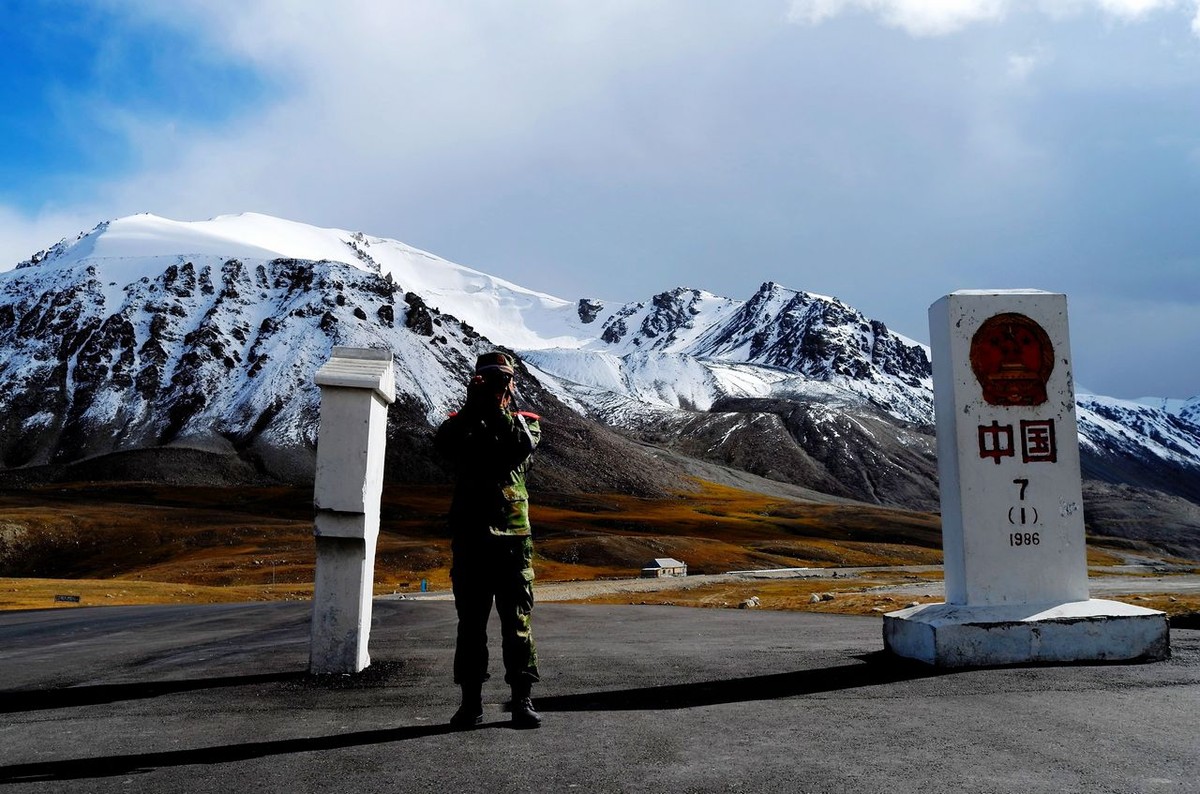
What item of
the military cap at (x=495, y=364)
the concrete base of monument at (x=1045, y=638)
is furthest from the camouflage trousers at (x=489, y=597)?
the concrete base of monument at (x=1045, y=638)

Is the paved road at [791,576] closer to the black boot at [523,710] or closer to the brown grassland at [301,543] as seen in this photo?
the brown grassland at [301,543]

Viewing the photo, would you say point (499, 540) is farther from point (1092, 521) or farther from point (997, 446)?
point (1092, 521)

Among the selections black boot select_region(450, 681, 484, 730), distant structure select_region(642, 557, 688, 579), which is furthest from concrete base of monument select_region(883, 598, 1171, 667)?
distant structure select_region(642, 557, 688, 579)

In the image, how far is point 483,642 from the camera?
6.74 m

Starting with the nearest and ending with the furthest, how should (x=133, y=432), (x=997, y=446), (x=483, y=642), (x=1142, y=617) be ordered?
(x=483, y=642) < (x=1142, y=617) < (x=997, y=446) < (x=133, y=432)

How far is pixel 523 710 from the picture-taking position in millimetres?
6574

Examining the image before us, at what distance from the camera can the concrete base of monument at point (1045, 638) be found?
29.1 ft

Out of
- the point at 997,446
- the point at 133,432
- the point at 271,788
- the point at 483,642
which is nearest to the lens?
the point at 271,788

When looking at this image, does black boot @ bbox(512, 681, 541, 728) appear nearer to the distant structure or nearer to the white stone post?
the white stone post

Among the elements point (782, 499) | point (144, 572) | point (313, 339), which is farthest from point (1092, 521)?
point (144, 572)

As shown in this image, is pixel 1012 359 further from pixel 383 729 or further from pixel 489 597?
pixel 383 729

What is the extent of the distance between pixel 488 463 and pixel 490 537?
560mm

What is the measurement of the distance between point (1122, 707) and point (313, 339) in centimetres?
18365

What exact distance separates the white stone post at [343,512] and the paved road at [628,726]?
0.42 meters
